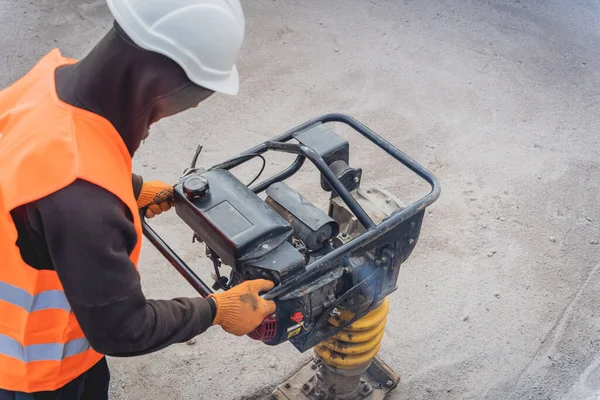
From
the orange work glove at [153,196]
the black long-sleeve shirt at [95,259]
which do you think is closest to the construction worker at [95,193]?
the black long-sleeve shirt at [95,259]

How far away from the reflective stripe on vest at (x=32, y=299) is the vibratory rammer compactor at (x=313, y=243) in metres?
0.42

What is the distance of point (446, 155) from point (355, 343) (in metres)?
2.17

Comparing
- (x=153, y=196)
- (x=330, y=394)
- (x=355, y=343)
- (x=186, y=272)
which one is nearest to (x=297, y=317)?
(x=186, y=272)

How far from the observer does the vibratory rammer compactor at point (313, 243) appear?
221 centimetres

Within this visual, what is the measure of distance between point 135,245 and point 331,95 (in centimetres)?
328

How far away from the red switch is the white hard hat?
77 centimetres

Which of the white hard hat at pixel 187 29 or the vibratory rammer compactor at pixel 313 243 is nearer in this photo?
the white hard hat at pixel 187 29

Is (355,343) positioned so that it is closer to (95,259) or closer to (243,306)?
(243,306)

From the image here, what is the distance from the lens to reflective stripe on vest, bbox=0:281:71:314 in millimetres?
1971

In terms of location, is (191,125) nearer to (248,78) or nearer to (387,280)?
(248,78)

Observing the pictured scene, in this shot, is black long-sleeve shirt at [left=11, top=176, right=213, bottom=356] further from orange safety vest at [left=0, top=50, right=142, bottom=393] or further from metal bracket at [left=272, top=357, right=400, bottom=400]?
metal bracket at [left=272, top=357, right=400, bottom=400]

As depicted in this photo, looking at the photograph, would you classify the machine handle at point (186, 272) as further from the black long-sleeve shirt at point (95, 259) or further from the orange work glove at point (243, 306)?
the black long-sleeve shirt at point (95, 259)

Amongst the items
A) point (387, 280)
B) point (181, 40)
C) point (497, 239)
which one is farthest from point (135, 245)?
point (497, 239)

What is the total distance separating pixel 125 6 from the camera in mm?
1922
